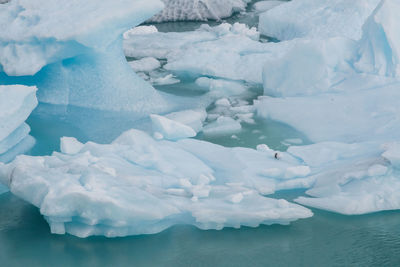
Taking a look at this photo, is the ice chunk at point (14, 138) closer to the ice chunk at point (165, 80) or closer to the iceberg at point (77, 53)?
the iceberg at point (77, 53)

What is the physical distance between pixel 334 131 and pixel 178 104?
1.32 meters

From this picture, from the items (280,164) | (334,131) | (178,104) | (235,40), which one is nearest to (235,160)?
(280,164)

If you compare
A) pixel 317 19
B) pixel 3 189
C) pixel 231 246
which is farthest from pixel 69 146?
pixel 317 19

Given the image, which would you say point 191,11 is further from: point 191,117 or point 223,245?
point 223,245

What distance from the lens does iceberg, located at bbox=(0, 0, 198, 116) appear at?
4.64m

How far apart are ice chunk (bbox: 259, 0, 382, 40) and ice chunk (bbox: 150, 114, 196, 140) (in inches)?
107

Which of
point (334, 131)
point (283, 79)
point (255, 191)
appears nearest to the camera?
point (255, 191)

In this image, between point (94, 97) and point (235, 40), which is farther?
point (235, 40)

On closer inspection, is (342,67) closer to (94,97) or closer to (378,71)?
(378,71)

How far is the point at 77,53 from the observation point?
15.6 feet

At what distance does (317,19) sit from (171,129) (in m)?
3.22

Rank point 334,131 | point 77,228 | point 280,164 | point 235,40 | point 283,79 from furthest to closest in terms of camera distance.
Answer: point 235,40
point 283,79
point 334,131
point 280,164
point 77,228

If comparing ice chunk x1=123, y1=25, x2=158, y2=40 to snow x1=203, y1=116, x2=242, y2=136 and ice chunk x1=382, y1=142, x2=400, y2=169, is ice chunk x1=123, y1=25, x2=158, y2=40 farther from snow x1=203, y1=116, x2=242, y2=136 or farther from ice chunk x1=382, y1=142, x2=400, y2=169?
ice chunk x1=382, y1=142, x2=400, y2=169

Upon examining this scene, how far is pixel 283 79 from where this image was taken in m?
5.13
